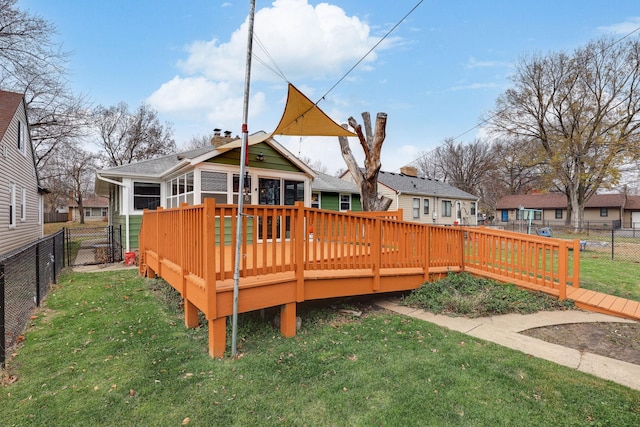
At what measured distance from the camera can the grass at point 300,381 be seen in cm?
218

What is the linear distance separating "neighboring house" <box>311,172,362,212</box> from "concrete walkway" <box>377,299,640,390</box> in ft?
29.4

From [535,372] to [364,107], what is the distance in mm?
6641

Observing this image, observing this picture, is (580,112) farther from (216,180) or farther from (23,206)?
(23,206)

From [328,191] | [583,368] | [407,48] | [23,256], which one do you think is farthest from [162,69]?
[583,368]

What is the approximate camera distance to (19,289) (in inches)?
167

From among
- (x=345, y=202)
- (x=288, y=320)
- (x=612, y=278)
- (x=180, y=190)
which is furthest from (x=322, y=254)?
(x=345, y=202)

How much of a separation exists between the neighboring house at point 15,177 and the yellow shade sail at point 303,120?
833 centimetres

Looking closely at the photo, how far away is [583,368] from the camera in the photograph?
275 cm

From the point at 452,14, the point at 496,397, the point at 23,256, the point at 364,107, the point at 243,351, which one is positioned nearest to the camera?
the point at 496,397

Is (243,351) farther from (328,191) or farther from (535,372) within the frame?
(328,191)

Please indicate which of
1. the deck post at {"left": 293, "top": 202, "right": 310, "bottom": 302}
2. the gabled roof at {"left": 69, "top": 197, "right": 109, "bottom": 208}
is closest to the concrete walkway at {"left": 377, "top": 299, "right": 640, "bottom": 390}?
the deck post at {"left": 293, "top": 202, "right": 310, "bottom": 302}

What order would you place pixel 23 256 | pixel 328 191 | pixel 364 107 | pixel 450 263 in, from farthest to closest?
1. pixel 328 191
2. pixel 364 107
3. pixel 450 263
4. pixel 23 256

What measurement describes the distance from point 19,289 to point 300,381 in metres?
4.30

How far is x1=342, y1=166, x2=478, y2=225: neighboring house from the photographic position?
21094mm
